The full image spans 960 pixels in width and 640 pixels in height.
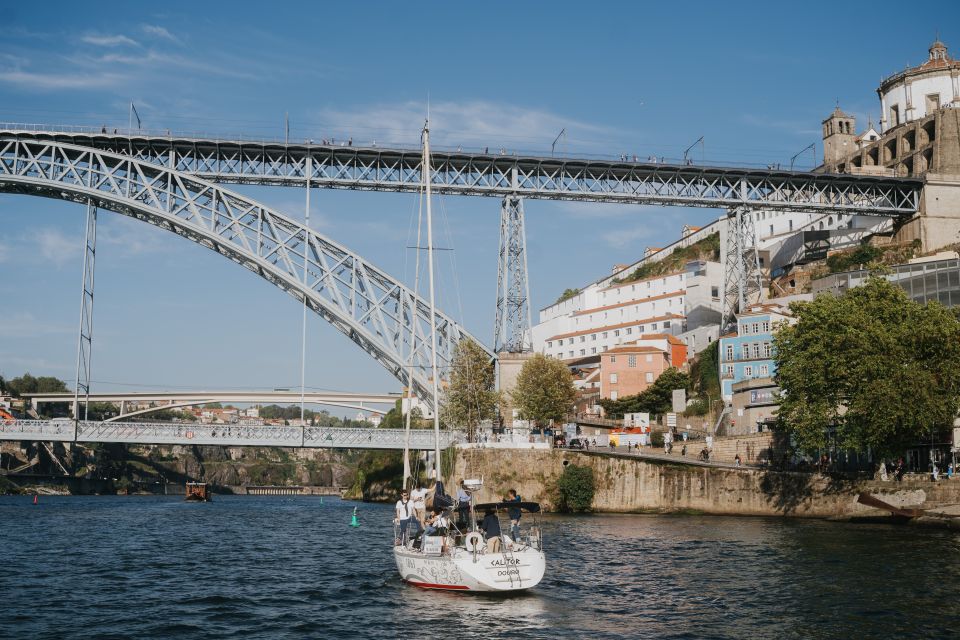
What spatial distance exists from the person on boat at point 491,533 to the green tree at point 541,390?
1728 inches

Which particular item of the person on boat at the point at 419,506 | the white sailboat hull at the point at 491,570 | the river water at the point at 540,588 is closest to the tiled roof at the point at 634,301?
the river water at the point at 540,588

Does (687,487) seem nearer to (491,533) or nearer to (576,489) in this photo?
(576,489)

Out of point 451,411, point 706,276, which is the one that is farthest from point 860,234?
point 451,411

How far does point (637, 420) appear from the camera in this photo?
261ft

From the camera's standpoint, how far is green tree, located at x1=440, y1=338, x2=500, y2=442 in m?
72.4

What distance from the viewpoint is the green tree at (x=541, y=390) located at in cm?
7238

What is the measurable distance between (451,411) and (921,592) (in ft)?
157

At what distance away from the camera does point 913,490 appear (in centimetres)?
4884

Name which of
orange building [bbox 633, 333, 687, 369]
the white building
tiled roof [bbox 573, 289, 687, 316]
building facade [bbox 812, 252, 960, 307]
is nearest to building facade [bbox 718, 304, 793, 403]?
building facade [bbox 812, 252, 960, 307]

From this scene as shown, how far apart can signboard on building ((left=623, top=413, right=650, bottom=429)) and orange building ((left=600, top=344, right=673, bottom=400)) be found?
52.3 ft

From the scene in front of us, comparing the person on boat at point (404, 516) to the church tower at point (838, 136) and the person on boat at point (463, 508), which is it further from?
the church tower at point (838, 136)

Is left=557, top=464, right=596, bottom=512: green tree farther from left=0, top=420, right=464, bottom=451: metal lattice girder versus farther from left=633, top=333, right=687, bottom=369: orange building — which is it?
left=633, top=333, right=687, bottom=369: orange building

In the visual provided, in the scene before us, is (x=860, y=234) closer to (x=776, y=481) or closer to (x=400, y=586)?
(x=776, y=481)

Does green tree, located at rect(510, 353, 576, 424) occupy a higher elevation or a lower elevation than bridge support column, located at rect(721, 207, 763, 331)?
lower
